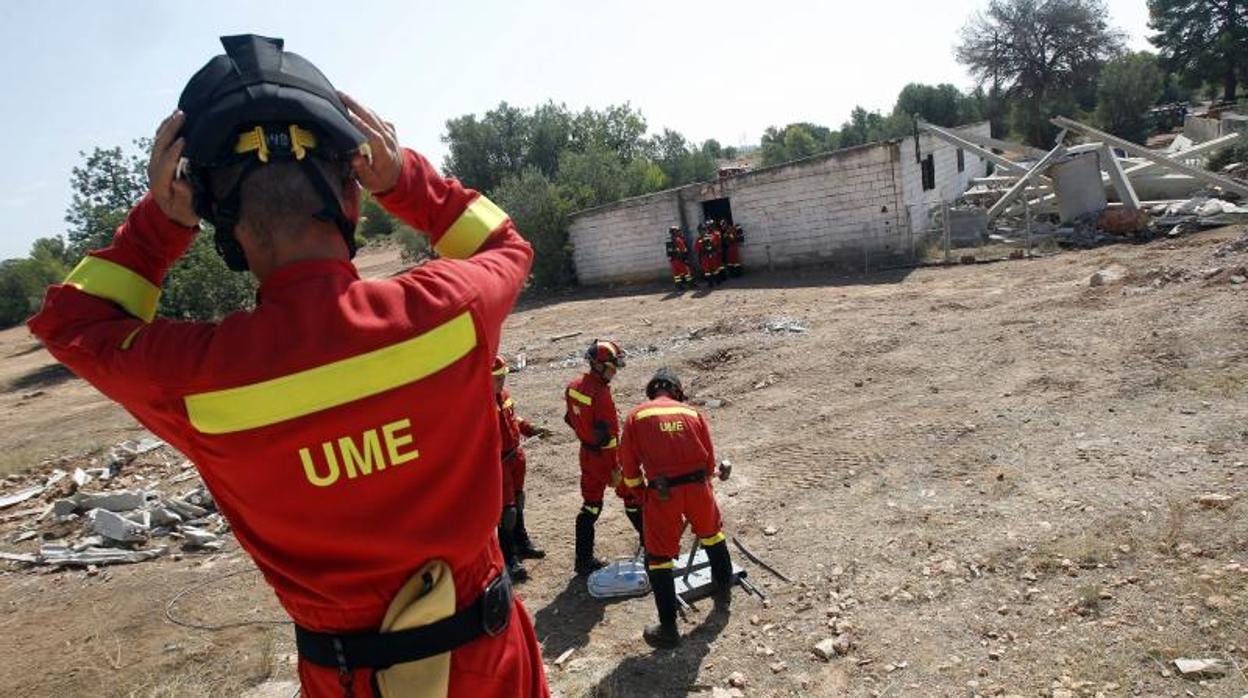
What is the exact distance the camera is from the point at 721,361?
37.5ft

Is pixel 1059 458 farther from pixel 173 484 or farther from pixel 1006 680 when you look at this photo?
pixel 173 484

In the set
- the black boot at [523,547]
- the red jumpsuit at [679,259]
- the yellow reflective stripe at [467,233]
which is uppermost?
the yellow reflective stripe at [467,233]

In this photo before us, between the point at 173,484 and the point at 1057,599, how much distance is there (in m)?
9.56

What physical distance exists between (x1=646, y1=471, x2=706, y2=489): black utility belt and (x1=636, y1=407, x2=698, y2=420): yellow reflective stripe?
1.26ft

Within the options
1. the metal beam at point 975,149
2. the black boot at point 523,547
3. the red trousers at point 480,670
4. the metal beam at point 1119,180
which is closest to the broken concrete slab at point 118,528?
the black boot at point 523,547

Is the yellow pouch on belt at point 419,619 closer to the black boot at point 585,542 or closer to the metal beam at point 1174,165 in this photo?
the black boot at point 585,542

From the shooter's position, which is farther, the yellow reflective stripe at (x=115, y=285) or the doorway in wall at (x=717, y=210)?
the doorway in wall at (x=717, y=210)

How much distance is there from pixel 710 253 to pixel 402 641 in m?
17.5

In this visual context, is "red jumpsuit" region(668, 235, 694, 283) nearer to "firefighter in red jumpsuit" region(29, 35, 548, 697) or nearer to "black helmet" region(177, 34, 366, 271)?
"firefighter in red jumpsuit" region(29, 35, 548, 697)

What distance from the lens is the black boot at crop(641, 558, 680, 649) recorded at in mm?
4840

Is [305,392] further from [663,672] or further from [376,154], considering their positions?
[663,672]

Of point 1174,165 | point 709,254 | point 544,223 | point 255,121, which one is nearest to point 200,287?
point 544,223

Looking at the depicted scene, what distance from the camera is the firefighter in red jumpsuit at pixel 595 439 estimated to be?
19.7ft

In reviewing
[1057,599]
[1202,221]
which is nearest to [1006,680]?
[1057,599]
